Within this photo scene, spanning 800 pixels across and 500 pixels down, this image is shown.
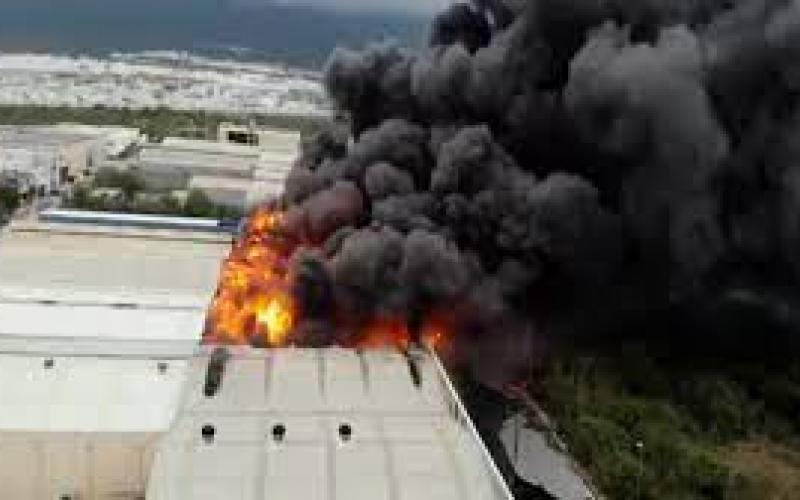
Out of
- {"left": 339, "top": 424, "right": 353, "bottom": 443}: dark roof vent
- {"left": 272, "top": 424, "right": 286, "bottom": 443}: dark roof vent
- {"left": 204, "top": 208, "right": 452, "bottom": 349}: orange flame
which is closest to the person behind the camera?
{"left": 272, "top": 424, "right": 286, "bottom": 443}: dark roof vent

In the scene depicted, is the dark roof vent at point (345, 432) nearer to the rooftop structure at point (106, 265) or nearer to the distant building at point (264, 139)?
the rooftop structure at point (106, 265)

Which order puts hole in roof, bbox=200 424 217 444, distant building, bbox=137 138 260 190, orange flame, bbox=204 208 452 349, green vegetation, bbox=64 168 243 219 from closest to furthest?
hole in roof, bbox=200 424 217 444
orange flame, bbox=204 208 452 349
green vegetation, bbox=64 168 243 219
distant building, bbox=137 138 260 190

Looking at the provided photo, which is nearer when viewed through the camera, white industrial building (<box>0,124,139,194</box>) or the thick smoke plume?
the thick smoke plume

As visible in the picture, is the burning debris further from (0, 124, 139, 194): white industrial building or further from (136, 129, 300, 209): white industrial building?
(0, 124, 139, 194): white industrial building

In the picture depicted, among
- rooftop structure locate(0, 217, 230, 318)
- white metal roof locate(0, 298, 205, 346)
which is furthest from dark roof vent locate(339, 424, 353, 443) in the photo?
rooftop structure locate(0, 217, 230, 318)

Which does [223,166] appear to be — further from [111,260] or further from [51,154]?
[111,260]

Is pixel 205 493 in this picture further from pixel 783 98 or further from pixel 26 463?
pixel 783 98

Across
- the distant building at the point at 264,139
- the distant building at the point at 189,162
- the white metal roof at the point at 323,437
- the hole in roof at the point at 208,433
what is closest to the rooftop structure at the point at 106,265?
the white metal roof at the point at 323,437
